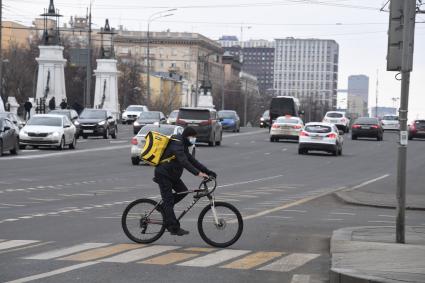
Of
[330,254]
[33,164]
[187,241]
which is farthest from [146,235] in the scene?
[33,164]

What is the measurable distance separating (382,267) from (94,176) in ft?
61.2

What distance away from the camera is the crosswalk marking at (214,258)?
38.3ft

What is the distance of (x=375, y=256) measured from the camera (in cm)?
1184

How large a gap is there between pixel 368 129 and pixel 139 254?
55481 mm

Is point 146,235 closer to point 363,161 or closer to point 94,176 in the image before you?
point 94,176

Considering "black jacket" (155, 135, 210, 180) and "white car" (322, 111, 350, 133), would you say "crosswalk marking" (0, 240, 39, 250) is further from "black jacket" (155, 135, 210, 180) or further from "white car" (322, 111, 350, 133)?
"white car" (322, 111, 350, 133)

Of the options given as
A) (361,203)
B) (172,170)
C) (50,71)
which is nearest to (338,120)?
(50,71)

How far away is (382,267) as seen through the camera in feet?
35.5

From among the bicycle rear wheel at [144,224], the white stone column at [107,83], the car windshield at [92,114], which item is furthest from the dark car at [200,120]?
the white stone column at [107,83]

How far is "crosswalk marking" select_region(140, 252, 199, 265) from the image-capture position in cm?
1170

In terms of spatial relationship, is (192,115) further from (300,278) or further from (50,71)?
(300,278)

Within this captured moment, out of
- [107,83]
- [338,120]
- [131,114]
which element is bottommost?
[131,114]

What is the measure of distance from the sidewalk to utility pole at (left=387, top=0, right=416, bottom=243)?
579 mm

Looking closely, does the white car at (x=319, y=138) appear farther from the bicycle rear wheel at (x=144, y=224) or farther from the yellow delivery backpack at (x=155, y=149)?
the yellow delivery backpack at (x=155, y=149)
